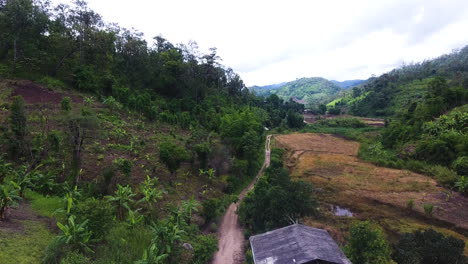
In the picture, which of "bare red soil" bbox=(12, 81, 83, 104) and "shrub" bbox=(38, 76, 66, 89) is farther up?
"shrub" bbox=(38, 76, 66, 89)

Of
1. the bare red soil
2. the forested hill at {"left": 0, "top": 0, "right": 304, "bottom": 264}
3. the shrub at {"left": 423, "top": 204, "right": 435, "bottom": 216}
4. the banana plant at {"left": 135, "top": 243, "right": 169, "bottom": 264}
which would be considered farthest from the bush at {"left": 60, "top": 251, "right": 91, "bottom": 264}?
the bare red soil

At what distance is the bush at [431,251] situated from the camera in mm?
13781

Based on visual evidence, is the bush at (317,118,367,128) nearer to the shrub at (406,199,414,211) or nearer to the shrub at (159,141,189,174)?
the shrub at (406,199,414,211)

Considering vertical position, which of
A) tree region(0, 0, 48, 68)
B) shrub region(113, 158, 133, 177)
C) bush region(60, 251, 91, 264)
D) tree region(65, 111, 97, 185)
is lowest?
bush region(60, 251, 91, 264)

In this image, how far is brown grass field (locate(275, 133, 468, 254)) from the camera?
2036cm

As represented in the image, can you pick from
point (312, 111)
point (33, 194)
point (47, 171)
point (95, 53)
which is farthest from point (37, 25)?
point (312, 111)

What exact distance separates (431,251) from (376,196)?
11.6 metres

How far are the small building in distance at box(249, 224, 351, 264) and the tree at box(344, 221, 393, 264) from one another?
1142 millimetres

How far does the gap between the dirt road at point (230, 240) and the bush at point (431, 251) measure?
8.78m

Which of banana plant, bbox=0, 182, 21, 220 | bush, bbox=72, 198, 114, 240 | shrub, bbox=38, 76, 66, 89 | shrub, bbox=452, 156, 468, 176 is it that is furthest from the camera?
shrub, bbox=38, 76, 66, 89

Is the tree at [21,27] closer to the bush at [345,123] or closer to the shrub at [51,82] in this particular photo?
the shrub at [51,82]

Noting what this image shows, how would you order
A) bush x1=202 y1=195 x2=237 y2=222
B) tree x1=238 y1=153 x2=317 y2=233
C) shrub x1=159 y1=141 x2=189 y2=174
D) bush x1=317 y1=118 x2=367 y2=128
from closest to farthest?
tree x1=238 y1=153 x2=317 y2=233
bush x1=202 y1=195 x2=237 y2=222
shrub x1=159 y1=141 x2=189 y2=174
bush x1=317 y1=118 x2=367 y2=128

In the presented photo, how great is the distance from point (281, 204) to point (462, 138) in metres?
26.6

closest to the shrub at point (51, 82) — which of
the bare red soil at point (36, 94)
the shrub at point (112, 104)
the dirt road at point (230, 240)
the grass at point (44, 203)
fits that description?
the bare red soil at point (36, 94)
